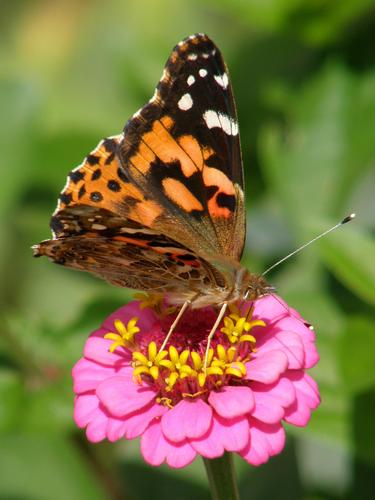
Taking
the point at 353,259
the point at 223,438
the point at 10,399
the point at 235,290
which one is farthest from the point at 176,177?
the point at 10,399

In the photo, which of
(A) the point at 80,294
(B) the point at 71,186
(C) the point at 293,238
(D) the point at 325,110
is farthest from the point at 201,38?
(A) the point at 80,294

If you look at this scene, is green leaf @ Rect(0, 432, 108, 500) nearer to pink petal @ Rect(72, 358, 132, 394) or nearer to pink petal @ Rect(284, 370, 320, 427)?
pink petal @ Rect(72, 358, 132, 394)

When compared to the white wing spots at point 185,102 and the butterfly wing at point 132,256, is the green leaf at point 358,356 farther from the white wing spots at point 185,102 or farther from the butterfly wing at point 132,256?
the white wing spots at point 185,102

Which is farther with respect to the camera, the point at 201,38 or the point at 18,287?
the point at 18,287

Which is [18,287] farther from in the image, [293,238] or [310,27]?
[310,27]

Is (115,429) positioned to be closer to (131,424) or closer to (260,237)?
(131,424)

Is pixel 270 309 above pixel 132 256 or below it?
below
